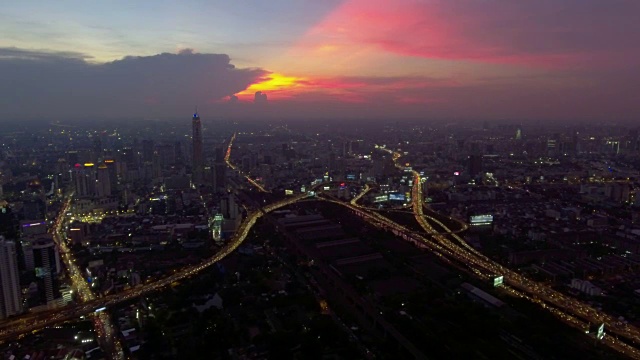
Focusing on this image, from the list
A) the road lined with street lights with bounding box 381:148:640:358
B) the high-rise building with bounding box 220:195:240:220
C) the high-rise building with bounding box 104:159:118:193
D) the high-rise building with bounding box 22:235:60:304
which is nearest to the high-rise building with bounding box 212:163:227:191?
the high-rise building with bounding box 104:159:118:193

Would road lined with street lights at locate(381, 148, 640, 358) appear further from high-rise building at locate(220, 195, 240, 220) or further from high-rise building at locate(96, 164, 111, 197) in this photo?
high-rise building at locate(96, 164, 111, 197)

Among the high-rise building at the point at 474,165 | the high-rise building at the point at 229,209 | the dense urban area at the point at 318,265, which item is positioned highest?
the high-rise building at the point at 474,165

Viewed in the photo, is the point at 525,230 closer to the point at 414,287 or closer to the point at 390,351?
the point at 414,287

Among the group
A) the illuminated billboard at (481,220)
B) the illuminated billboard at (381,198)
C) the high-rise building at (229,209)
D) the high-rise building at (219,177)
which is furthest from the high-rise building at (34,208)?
the illuminated billboard at (481,220)

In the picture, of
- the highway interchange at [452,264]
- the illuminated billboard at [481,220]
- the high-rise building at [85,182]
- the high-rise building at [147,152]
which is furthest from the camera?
the high-rise building at [147,152]

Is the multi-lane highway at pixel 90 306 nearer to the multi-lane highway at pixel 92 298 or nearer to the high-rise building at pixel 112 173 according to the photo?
the multi-lane highway at pixel 92 298

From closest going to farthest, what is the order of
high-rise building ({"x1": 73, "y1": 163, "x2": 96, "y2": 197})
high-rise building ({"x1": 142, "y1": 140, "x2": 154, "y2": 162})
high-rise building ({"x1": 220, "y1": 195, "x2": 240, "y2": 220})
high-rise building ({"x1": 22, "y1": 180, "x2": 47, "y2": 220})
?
high-rise building ({"x1": 220, "y1": 195, "x2": 240, "y2": 220}), high-rise building ({"x1": 22, "y1": 180, "x2": 47, "y2": 220}), high-rise building ({"x1": 73, "y1": 163, "x2": 96, "y2": 197}), high-rise building ({"x1": 142, "y1": 140, "x2": 154, "y2": 162})
